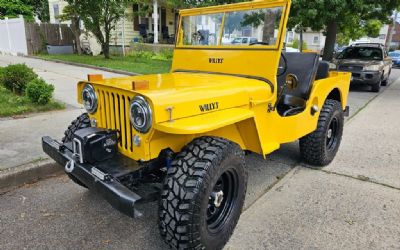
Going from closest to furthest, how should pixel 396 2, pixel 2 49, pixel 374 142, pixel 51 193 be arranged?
1. pixel 51 193
2. pixel 374 142
3. pixel 396 2
4. pixel 2 49

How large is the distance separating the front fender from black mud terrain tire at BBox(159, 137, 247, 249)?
17 cm

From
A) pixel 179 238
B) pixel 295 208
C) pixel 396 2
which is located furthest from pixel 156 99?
pixel 396 2

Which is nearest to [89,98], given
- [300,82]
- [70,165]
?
[70,165]

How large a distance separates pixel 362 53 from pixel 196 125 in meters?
12.4

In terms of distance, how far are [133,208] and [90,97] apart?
1255 millimetres

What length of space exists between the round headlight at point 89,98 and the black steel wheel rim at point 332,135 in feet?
10.9

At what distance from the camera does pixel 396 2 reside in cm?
1182

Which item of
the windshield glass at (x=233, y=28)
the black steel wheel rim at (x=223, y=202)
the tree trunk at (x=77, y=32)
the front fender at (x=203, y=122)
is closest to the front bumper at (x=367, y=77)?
the windshield glass at (x=233, y=28)

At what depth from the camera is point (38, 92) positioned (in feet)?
21.6

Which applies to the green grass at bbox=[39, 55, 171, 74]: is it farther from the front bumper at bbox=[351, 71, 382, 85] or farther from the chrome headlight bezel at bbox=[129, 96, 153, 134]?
the chrome headlight bezel at bbox=[129, 96, 153, 134]

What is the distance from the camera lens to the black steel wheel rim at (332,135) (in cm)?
476

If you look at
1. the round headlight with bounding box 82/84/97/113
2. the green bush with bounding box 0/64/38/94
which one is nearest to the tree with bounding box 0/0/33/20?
the green bush with bounding box 0/64/38/94

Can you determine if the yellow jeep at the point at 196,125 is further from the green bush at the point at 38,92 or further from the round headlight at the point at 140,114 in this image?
the green bush at the point at 38,92

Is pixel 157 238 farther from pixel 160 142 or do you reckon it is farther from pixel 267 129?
pixel 267 129
